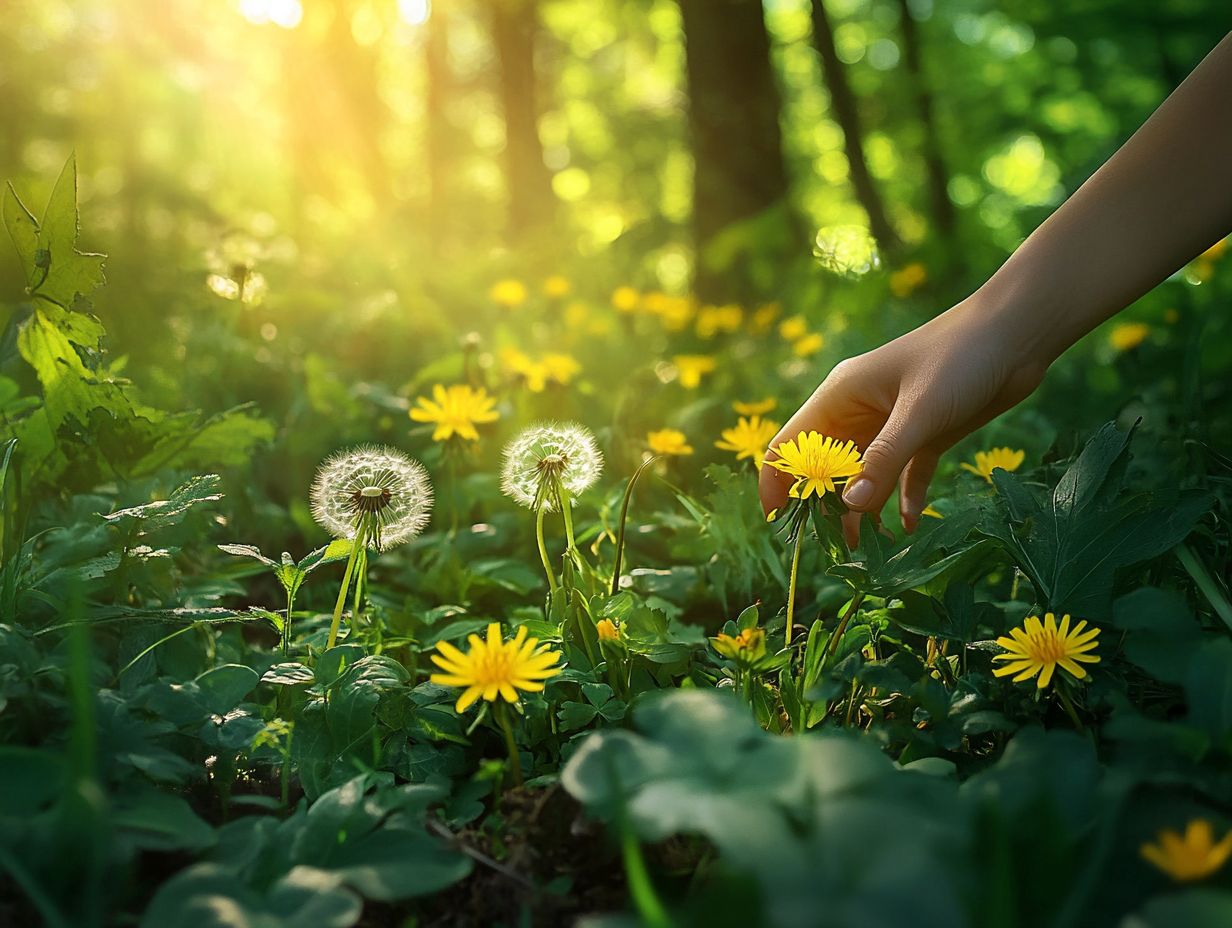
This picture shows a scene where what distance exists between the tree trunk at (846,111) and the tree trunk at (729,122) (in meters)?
1.66

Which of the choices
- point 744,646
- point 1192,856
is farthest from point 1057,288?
point 1192,856

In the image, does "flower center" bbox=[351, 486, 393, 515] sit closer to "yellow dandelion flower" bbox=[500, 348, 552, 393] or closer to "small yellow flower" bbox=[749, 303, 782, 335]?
"yellow dandelion flower" bbox=[500, 348, 552, 393]

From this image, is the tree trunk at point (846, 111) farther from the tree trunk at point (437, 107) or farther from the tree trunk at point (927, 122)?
the tree trunk at point (437, 107)

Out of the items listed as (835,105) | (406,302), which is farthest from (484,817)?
(835,105)

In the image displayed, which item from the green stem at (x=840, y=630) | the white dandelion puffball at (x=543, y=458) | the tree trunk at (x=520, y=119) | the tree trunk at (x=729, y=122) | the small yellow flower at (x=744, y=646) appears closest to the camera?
the small yellow flower at (x=744, y=646)

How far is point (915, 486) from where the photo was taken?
1.99m

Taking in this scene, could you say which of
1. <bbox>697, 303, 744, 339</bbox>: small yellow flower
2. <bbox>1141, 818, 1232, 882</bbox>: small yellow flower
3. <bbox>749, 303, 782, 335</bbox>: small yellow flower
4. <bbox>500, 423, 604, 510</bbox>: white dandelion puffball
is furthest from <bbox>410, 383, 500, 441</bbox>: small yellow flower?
<bbox>749, 303, 782, 335</bbox>: small yellow flower

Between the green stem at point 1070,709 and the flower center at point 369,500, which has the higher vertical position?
the flower center at point 369,500

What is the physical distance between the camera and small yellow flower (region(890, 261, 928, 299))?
4180 millimetres

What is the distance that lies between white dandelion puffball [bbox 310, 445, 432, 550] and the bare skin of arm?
642 millimetres

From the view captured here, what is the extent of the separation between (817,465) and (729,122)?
4291 millimetres

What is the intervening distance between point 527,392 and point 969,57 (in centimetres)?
1291

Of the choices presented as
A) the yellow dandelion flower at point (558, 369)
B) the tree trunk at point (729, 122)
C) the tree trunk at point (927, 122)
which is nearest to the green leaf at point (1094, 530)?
the yellow dandelion flower at point (558, 369)

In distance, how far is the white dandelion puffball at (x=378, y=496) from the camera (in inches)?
64.9
